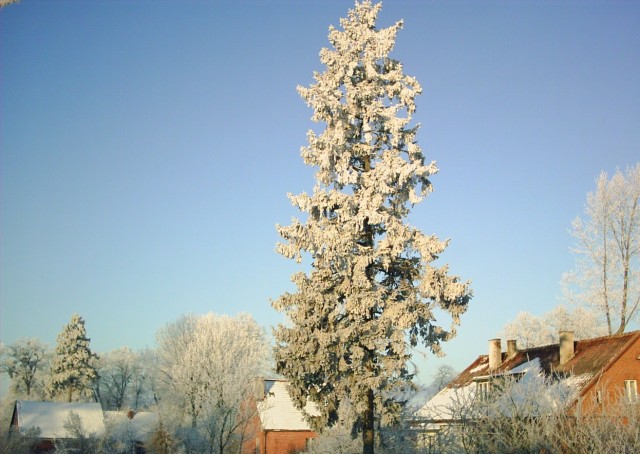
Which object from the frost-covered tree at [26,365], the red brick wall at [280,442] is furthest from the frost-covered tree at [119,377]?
the red brick wall at [280,442]

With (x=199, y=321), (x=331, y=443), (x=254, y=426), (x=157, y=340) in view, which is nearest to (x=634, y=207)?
(x=331, y=443)

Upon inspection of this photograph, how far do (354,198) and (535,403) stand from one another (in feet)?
31.3

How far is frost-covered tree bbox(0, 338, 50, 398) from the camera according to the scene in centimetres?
7625

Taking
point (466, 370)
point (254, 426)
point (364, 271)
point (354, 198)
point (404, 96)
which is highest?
point (404, 96)

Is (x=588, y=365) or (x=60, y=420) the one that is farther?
(x=60, y=420)

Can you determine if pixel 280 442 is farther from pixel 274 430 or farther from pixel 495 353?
pixel 495 353

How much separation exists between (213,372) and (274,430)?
807 cm

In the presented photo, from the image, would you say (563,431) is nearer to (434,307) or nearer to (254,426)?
(434,307)

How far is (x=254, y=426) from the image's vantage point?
4706 centimetres

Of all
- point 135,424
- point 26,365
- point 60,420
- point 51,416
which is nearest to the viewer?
point 60,420

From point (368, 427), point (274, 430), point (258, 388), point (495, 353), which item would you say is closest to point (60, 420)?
point (258, 388)

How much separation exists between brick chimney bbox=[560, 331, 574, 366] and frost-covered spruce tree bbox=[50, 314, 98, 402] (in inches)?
2000

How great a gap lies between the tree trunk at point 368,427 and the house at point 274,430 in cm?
2413

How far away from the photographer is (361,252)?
21.7 m
